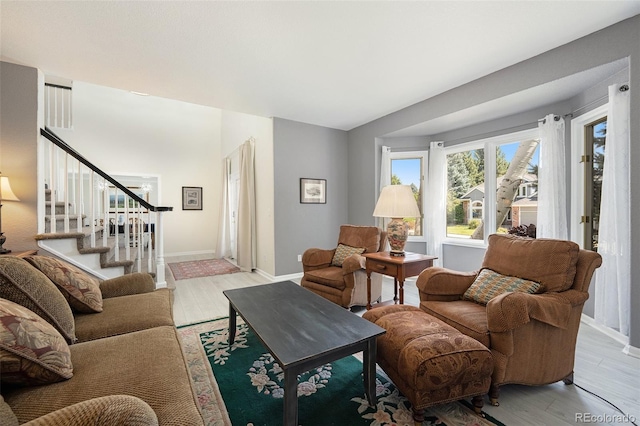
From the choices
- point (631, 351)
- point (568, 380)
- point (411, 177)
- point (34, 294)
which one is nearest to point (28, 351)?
point (34, 294)

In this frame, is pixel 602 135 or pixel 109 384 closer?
pixel 109 384

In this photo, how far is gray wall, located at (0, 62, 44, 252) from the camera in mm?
2646

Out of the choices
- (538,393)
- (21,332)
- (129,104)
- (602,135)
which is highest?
(129,104)

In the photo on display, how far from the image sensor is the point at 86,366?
3.59 ft

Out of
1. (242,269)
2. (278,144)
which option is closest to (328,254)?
(278,144)

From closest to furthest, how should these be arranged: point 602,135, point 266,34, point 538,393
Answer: point 538,393, point 266,34, point 602,135

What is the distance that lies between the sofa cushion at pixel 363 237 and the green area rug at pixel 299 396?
1.40m

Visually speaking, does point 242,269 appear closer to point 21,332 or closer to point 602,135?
point 21,332

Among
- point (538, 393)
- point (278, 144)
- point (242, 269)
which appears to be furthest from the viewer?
point (242, 269)

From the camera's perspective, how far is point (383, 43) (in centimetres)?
232

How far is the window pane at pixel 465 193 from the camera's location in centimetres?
382

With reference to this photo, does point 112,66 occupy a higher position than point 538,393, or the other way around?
point 112,66

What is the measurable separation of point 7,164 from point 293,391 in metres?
3.52

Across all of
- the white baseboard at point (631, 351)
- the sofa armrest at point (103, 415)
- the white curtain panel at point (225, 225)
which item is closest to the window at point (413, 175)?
the white baseboard at point (631, 351)
